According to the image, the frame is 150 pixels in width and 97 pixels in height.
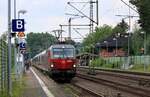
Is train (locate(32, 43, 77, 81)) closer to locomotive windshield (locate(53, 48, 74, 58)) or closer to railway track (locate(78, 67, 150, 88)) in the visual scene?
locomotive windshield (locate(53, 48, 74, 58))

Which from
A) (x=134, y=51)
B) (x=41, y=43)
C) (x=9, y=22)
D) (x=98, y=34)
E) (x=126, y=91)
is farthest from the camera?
(x=41, y=43)

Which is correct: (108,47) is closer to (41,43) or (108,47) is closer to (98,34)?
(98,34)

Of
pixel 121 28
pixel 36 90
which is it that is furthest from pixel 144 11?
pixel 121 28

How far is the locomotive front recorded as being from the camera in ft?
139

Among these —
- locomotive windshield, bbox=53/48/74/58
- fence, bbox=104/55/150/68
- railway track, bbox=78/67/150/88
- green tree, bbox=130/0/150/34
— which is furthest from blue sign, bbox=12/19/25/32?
green tree, bbox=130/0/150/34

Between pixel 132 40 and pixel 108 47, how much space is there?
21.1 m

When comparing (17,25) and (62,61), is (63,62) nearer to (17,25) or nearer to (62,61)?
(62,61)

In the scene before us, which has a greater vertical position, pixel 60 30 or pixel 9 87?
pixel 60 30

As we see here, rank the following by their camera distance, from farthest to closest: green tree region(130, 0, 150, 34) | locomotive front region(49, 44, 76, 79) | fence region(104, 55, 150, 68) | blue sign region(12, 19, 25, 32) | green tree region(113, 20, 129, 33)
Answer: green tree region(113, 20, 129, 33)
green tree region(130, 0, 150, 34)
fence region(104, 55, 150, 68)
locomotive front region(49, 44, 76, 79)
blue sign region(12, 19, 25, 32)

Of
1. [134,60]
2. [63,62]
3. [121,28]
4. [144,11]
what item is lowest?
[134,60]

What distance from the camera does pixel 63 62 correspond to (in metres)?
42.4

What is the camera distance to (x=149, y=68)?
70.5 meters

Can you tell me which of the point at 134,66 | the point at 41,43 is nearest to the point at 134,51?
the point at 134,66

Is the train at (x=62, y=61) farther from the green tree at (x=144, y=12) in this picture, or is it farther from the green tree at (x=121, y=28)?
the green tree at (x=121, y=28)
